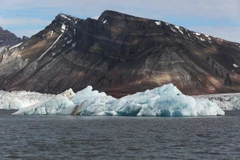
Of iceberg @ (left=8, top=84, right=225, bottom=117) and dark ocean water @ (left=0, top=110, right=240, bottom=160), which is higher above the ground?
iceberg @ (left=8, top=84, right=225, bottom=117)

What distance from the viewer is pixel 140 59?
7785 inches

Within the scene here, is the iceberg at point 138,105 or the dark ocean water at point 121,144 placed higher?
the iceberg at point 138,105

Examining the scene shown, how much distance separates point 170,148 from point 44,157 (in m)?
9.44

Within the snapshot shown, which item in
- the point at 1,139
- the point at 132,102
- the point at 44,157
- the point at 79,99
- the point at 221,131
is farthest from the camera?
the point at 79,99

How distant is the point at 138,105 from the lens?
254 ft

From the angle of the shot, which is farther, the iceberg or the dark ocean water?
the iceberg

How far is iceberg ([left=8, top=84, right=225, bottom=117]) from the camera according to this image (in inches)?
2972

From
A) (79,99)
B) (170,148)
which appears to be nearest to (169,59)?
(79,99)

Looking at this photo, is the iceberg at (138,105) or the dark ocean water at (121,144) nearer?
the dark ocean water at (121,144)

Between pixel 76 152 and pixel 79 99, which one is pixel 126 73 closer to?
pixel 79 99

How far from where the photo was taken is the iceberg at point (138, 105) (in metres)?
75.5

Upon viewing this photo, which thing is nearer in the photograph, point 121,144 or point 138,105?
point 121,144

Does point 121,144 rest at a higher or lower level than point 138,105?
lower

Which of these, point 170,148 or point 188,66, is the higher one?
point 188,66
